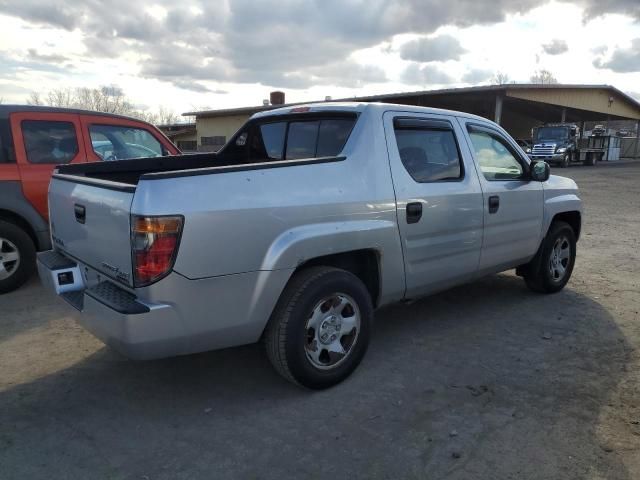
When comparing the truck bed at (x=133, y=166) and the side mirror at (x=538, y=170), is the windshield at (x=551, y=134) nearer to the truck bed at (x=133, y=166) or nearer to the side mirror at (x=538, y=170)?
the side mirror at (x=538, y=170)

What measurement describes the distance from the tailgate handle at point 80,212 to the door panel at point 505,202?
3.07 meters

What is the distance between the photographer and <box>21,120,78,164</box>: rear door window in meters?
5.69

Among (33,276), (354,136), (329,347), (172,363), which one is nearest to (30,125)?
(33,276)

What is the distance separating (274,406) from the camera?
3.30 metres

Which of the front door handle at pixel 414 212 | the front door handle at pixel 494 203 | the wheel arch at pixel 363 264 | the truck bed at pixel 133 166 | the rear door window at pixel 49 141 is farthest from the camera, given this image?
the rear door window at pixel 49 141

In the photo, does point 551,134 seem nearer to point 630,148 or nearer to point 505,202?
point 630,148

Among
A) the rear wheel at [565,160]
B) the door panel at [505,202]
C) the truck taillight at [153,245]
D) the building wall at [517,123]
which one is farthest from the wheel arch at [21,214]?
the building wall at [517,123]

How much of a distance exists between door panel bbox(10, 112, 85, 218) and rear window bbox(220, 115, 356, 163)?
2.17 meters

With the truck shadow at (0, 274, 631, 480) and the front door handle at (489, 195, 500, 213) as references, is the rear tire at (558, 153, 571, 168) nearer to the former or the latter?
the front door handle at (489, 195, 500, 213)

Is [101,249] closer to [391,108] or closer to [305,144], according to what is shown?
[305,144]

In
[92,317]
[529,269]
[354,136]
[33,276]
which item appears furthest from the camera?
[33,276]

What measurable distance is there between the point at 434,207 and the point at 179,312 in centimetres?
208

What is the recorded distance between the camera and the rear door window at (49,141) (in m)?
5.69

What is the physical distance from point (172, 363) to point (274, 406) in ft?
3.33
